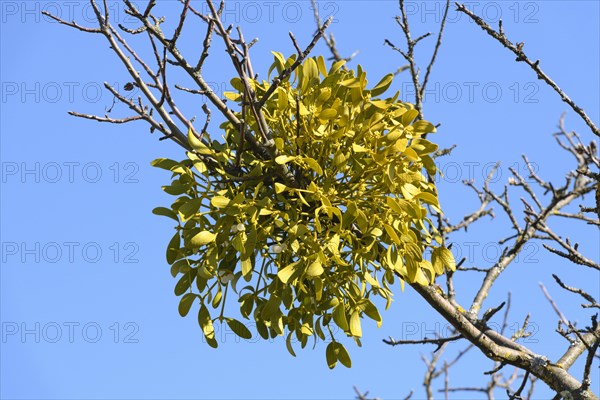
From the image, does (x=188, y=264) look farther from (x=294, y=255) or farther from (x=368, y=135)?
(x=368, y=135)

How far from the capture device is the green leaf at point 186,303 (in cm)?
245

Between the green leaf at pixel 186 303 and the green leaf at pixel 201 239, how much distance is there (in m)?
0.21

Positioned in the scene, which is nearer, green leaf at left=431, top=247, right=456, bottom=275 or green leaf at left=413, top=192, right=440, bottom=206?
Answer: green leaf at left=413, top=192, right=440, bottom=206

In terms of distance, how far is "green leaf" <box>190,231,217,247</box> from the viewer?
2.30 m

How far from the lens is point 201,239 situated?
231cm

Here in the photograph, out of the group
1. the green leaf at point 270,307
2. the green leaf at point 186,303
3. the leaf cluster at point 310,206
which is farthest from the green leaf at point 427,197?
the green leaf at point 186,303

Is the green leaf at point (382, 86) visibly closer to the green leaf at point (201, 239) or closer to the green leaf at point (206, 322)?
the green leaf at point (201, 239)

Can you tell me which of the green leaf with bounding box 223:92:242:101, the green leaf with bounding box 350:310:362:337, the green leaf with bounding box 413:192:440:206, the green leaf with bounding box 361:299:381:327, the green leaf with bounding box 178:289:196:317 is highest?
the green leaf with bounding box 223:92:242:101

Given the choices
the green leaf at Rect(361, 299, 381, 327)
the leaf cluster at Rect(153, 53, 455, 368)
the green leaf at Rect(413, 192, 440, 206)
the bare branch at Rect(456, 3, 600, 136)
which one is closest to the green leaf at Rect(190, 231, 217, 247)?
the leaf cluster at Rect(153, 53, 455, 368)

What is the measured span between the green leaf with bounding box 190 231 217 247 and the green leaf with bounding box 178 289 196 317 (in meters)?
0.21

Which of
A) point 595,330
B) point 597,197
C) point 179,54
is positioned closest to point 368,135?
point 179,54

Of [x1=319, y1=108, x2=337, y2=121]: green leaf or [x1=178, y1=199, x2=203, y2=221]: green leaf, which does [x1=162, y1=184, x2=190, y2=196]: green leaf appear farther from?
[x1=319, y1=108, x2=337, y2=121]: green leaf

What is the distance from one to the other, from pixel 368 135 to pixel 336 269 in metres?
0.39

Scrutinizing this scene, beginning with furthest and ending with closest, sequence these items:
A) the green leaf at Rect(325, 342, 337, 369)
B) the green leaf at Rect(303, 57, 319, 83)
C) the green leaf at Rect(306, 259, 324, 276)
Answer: the green leaf at Rect(325, 342, 337, 369) < the green leaf at Rect(303, 57, 319, 83) < the green leaf at Rect(306, 259, 324, 276)
